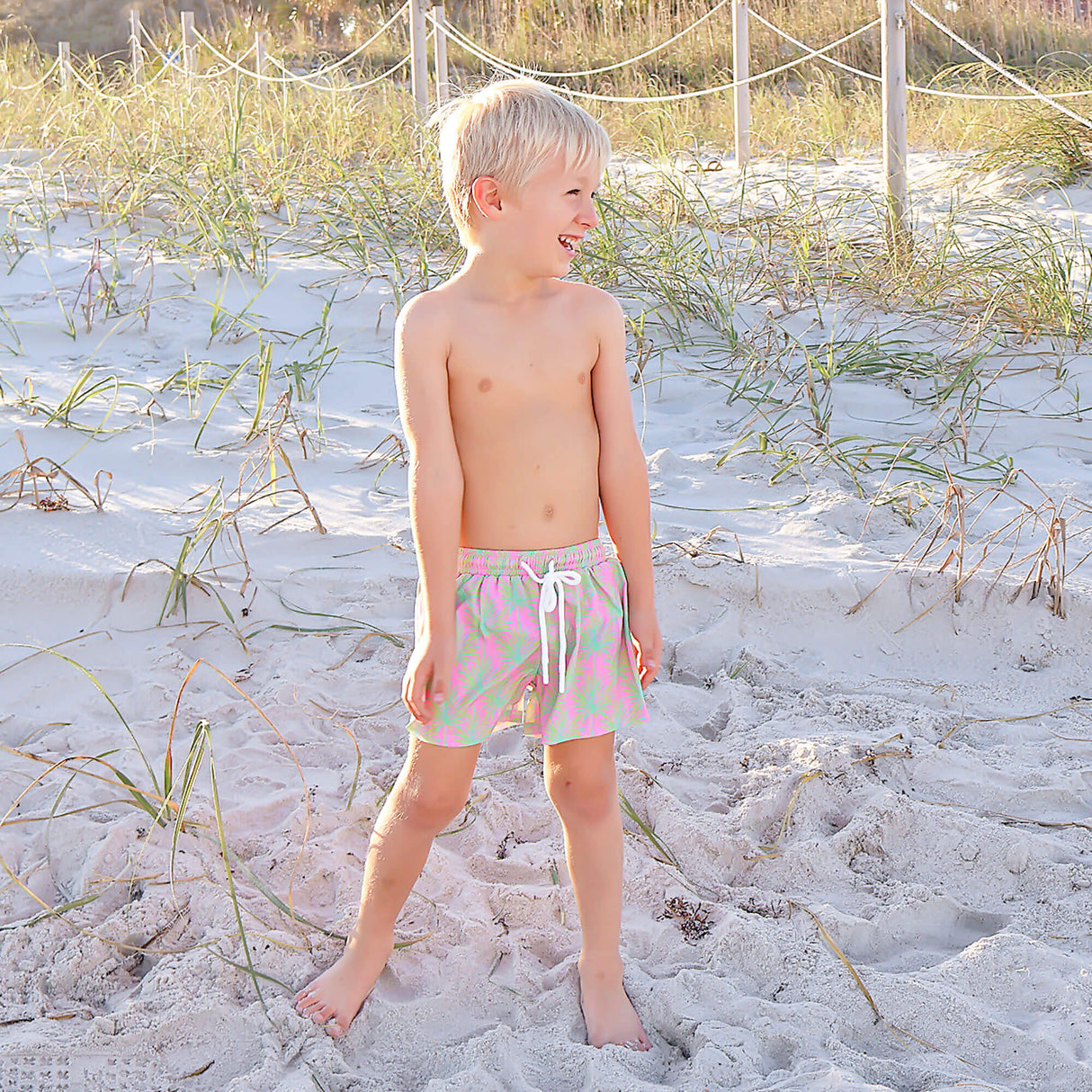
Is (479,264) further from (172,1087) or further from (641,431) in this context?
(641,431)

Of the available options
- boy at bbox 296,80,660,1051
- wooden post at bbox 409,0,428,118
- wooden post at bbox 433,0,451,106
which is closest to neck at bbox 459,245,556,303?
boy at bbox 296,80,660,1051

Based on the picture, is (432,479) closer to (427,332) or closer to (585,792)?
(427,332)

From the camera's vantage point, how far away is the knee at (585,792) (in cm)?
156

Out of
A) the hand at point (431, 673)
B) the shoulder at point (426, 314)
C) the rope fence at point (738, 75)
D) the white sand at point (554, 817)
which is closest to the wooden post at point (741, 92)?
the rope fence at point (738, 75)

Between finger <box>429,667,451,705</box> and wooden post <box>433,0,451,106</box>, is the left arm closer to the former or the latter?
finger <box>429,667,451,705</box>

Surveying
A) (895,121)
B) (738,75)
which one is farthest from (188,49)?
(895,121)

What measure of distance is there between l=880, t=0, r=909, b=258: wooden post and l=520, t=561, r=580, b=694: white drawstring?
3578mm

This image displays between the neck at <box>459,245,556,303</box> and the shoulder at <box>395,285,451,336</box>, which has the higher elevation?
the neck at <box>459,245,556,303</box>

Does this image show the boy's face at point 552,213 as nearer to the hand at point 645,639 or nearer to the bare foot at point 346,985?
the hand at point 645,639

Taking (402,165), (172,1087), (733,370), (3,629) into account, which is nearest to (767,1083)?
(172,1087)

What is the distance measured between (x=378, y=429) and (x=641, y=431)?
82 cm

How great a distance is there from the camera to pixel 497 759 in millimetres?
2236

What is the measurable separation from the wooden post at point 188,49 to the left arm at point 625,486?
5421 millimetres

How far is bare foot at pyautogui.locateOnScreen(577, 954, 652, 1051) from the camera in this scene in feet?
5.21
